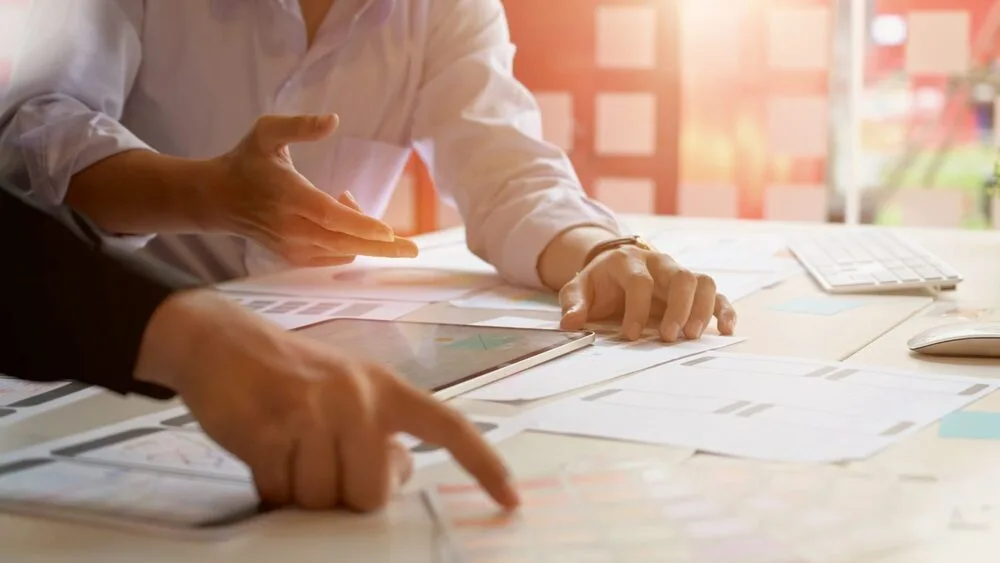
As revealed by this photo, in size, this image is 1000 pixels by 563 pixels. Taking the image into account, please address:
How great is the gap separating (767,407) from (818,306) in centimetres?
46

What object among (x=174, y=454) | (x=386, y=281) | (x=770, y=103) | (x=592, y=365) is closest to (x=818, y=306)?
(x=592, y=365)

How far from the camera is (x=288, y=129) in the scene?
3.72 feet

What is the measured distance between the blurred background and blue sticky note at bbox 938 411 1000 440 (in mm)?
2414

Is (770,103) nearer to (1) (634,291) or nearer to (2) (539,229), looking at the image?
(2) (539,229)

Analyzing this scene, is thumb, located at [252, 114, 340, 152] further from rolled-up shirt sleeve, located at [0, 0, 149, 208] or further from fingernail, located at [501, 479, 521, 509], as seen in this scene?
fingernail, located at [501, 479, 521, 509]

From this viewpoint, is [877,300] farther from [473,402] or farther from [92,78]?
[92,78]

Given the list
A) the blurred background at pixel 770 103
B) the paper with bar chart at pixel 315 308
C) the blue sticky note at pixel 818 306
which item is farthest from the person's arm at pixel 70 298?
the blurred background at pixel 770 103

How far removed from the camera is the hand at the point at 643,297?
3.59 feet

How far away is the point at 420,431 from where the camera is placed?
1.99 feet

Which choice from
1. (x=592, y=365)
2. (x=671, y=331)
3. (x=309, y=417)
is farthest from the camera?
(x=671, y=331)

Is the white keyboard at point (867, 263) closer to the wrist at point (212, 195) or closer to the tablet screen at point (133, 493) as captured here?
the wrist at point (212, 195)

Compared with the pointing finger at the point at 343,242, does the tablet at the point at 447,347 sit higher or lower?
lower

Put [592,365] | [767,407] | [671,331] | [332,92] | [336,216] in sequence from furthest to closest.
A: [332,92], [336,216], [671,331], [592,365], [767,407]

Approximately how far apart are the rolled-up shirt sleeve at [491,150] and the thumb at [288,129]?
34 cm
